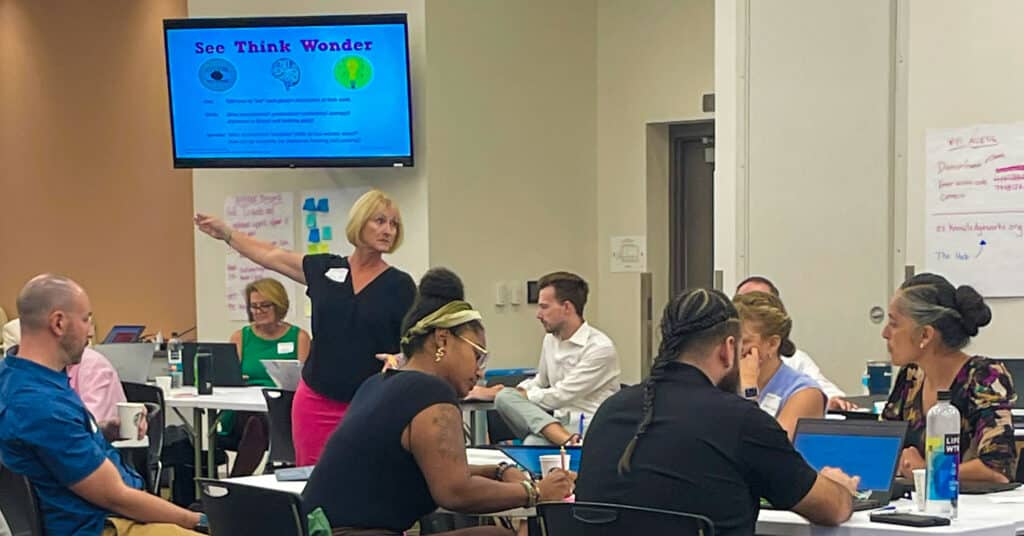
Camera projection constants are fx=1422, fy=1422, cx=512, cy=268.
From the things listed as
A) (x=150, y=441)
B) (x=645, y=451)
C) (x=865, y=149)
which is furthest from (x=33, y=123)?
(x=645, y=451)

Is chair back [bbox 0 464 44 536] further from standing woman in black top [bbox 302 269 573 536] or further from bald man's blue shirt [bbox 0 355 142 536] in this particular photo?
standing woman in black top [bbox 302 269 573 536]

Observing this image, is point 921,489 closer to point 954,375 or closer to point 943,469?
point 943,469

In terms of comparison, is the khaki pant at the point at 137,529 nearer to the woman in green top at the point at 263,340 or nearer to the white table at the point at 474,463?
the white table at the point at 474,463

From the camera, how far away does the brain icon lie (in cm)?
839

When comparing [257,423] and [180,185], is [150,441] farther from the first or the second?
[180,185]

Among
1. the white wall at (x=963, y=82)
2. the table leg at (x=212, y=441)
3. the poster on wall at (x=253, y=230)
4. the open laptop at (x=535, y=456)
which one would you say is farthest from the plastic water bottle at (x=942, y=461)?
the poster on wall at (x=253, y=230)

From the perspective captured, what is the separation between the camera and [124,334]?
32.2 feet

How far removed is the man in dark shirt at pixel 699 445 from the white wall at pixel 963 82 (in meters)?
3.31

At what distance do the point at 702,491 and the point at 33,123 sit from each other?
878 cm

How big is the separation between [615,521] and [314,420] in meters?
2.41

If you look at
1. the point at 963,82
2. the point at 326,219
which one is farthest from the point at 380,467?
the point at 326,219

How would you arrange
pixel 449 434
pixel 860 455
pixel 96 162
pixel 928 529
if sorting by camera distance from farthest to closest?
pixel 96 162 < pixel 860 455 < pixel 449 434 < pixel 928 529

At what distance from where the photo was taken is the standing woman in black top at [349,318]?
5.29m

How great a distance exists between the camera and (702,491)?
3.18 meters
